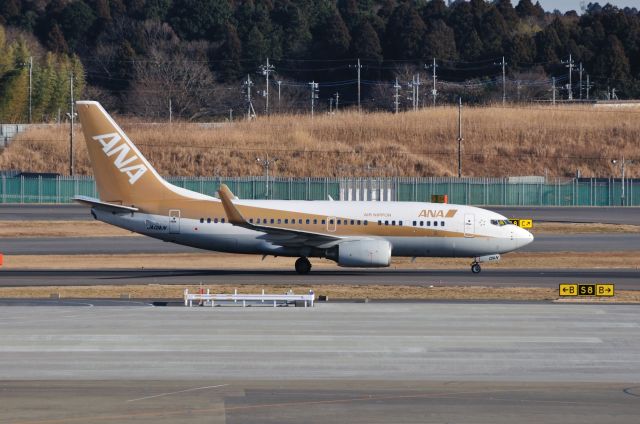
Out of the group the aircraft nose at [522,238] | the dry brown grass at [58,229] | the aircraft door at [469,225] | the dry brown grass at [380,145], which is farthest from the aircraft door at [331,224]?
the dry brown grass at [380,145]

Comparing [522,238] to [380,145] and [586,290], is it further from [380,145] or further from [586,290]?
[380,145]

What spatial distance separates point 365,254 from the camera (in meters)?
47.9

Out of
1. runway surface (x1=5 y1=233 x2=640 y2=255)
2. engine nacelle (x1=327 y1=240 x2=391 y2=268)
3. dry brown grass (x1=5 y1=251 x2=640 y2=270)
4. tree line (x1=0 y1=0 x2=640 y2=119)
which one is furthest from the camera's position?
tree line (x1=0 y1=0 x2=640 y2=119)

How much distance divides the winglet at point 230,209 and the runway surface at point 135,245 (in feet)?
42.5

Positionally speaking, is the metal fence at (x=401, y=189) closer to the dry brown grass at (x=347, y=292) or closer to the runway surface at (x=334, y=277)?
the runway surface at (x=334, y=277)

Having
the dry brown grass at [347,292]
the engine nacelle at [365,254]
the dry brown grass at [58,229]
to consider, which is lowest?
the dry brown grass at [347,292]

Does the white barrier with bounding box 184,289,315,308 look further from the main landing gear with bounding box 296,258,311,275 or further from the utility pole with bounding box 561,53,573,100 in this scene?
the utility pole with bounding box 561,53,573,100

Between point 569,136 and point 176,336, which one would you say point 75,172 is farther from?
point 176,336

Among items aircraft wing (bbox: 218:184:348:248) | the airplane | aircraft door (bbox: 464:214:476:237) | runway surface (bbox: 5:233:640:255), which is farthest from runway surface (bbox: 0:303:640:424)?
runway surface (bbox: 5:233:640:255)

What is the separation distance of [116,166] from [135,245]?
13.2 meters

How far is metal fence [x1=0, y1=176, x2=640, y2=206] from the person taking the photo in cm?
9662

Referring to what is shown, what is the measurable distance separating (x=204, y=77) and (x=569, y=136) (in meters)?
62.2

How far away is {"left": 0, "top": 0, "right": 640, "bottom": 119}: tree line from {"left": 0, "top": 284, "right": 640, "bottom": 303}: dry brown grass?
113403 mm

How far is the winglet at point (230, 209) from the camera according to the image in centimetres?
4694
